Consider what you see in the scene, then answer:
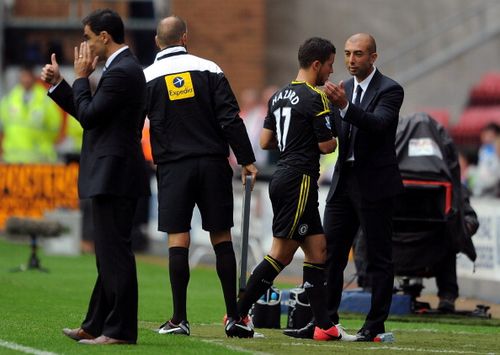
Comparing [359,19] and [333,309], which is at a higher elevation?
[359,19]

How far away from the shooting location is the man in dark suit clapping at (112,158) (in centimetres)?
1002

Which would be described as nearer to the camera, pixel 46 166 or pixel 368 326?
pixel 368 326

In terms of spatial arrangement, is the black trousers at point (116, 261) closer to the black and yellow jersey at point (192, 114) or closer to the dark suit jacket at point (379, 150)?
the black and yellow jersey at point (192, 114)

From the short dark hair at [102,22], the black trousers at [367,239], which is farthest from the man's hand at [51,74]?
the black trousers at [367,239]

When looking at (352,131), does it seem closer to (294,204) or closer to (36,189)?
(294,204)

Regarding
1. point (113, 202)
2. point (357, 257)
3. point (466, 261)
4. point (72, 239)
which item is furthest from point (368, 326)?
point (72, 239)

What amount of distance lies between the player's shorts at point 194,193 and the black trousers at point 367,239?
0.87 m

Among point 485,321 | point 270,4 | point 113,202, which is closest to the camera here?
point 113,202

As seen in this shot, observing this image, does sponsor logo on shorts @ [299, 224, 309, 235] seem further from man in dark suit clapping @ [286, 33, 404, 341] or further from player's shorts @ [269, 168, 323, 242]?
man in dark suit clapping @ [286, 33, 404, 341]

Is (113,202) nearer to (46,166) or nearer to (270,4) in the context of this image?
(46,166)

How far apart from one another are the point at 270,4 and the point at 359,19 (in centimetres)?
174

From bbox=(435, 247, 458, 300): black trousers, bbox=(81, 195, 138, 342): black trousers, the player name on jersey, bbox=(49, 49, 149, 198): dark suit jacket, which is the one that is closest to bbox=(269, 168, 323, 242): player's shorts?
the player name on jersey

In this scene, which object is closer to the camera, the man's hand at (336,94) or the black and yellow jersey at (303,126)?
the man's hand at (336,94)

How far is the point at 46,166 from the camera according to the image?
2280 centimetres
